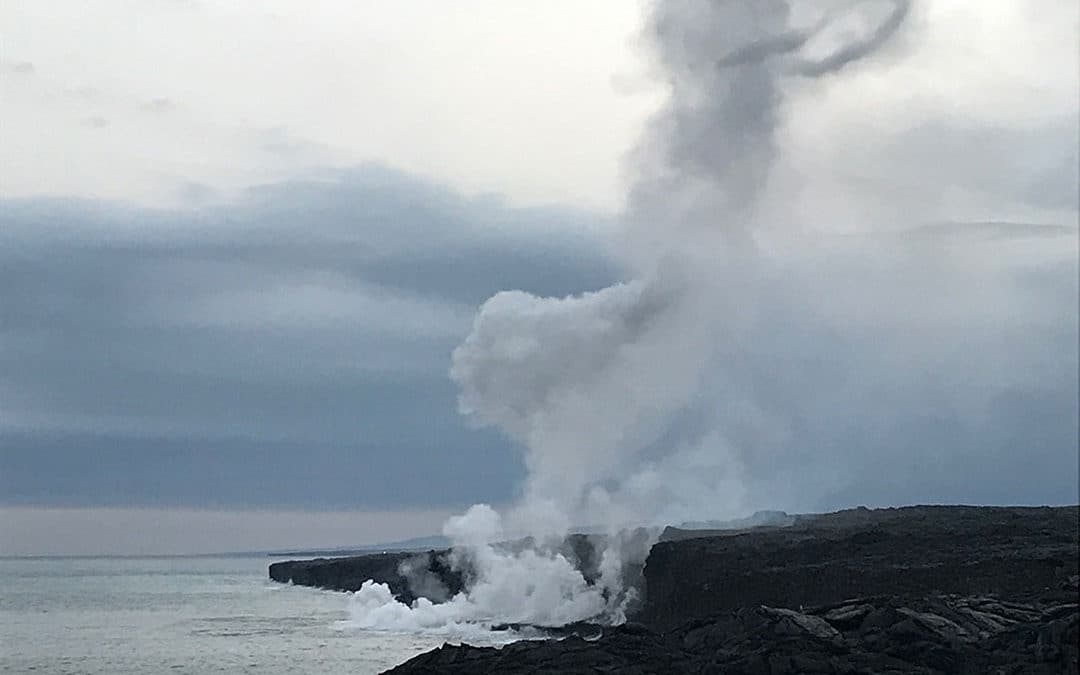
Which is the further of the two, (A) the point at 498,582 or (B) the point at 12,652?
(A) the point at 498,582

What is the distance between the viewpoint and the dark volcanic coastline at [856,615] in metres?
55.5

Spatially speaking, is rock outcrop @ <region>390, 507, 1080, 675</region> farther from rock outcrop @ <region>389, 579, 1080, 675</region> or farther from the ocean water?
the ocean water

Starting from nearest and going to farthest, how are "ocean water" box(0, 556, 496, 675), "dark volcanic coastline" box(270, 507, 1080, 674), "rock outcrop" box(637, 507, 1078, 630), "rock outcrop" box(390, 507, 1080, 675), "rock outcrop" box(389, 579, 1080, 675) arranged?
"rock outcrop" box(389, 579, 1080, 675) → "rock outcrop" box(390, 507, 1080, 675) → "dark volcanic coastline" box(270, 507, 1080, 674) → "rock outcrop" box(637, 507, 1078, 630) → "ocean water" box(0, 556, 496, 675)

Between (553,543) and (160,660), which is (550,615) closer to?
(553,543)

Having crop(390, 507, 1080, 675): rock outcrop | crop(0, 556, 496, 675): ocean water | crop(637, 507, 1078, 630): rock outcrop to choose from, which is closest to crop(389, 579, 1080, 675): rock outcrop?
crop(390, 507, 1080, 675): rock outcrop

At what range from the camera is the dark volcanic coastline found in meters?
55.5

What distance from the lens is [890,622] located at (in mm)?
60344

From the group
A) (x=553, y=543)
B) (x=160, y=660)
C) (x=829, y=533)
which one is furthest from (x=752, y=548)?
(x=160, y=660)

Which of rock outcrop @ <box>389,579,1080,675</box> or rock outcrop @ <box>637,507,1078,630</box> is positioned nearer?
rock outcrop @ <box>389,579,1080,675</box>

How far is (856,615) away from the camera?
63062 millimetres

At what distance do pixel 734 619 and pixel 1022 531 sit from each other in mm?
47635

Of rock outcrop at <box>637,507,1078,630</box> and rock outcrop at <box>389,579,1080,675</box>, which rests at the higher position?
rock outcrop at <box>637,507,1078,630</box>

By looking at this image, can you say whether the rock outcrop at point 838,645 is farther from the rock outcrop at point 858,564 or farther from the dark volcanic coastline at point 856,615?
the rock outcrop at point 858,564

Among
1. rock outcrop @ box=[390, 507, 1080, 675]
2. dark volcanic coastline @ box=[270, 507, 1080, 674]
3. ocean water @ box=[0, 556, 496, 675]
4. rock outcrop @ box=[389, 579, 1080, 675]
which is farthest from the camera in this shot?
ocean water @ box=[0, 556, 496, 675]
